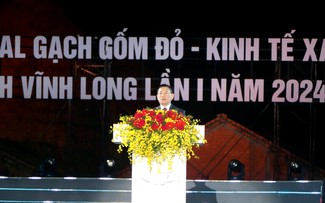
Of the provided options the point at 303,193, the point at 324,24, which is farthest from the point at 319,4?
the point at 303,193

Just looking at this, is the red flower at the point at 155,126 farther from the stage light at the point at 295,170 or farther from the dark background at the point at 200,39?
the dark background at the point at 200,39

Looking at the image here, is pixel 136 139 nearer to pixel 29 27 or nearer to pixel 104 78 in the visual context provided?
pixel 104 78

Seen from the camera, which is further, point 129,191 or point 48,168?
point 48,168

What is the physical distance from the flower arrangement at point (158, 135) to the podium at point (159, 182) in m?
0.07

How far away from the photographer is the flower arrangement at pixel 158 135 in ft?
14.5

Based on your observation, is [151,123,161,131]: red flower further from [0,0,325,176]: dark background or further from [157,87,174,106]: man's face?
[0,0,325,176]: dark background

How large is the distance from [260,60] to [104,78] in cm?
231

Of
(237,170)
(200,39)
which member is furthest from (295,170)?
(200,39)

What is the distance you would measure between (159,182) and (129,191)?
1.84 metres

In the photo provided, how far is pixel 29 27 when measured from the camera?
9.76m

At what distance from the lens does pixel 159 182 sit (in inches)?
180

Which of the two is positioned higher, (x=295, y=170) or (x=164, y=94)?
(x=164, y=94)

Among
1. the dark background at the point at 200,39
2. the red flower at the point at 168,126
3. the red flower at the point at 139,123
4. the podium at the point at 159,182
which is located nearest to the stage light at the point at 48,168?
the dark background at the point at 200,39

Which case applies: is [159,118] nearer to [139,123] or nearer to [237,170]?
[139,123]
